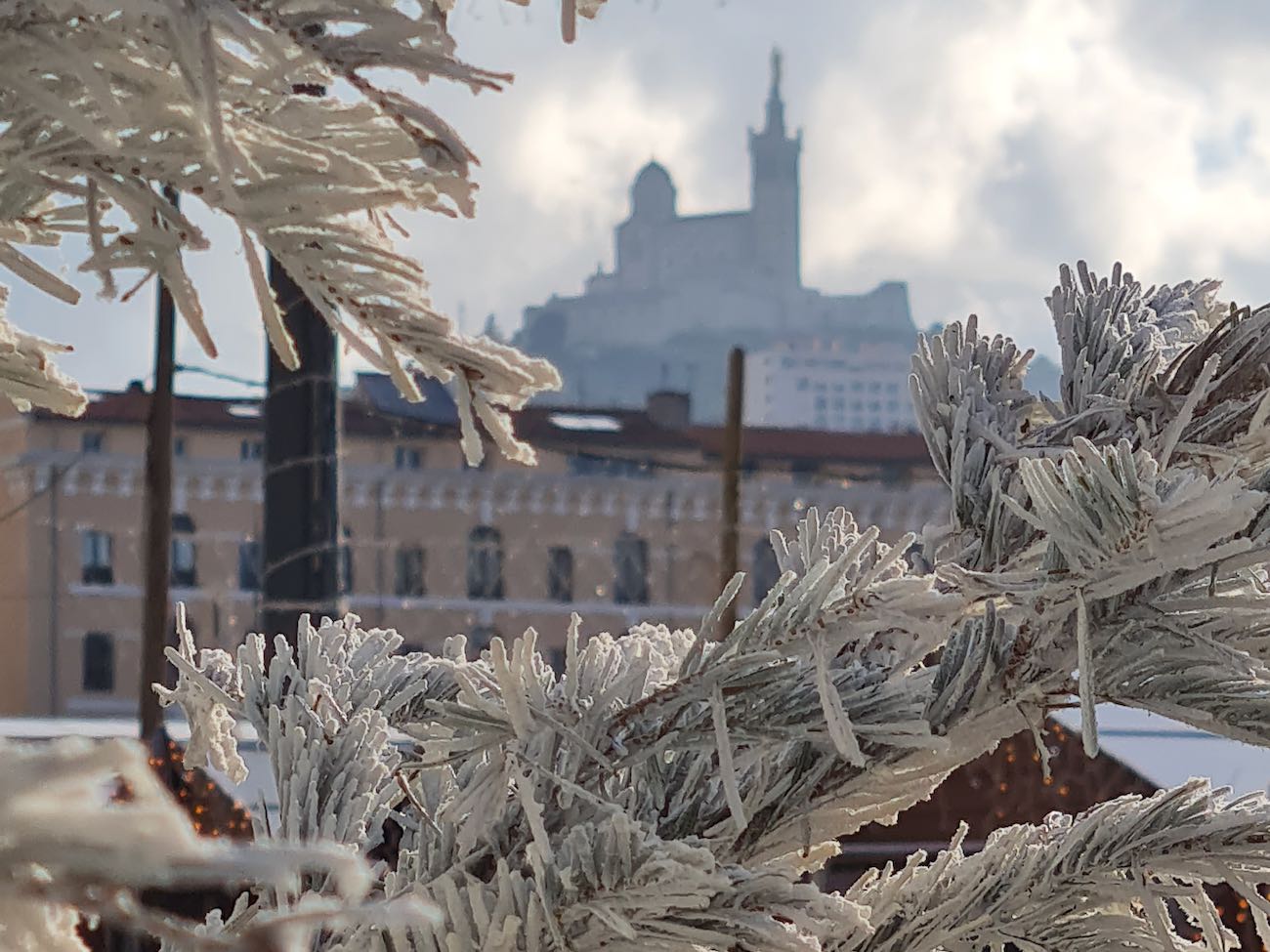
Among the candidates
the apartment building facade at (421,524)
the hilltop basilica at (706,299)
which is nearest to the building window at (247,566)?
the apartment building facade at (421,524)

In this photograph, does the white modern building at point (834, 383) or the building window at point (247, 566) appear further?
the white modern building at point (834, 383)

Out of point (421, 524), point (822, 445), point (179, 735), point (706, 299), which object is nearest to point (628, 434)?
point (822, 445)

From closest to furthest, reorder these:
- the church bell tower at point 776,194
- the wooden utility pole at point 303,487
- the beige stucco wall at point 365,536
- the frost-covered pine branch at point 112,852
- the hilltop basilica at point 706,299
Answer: the frost-covered pine branch at point 112,852, the wooden utility pole at point 303,487, the beige stucco wall at point 365,536, the hilltop basilica at point 706,299, the church bell tower at point 776,194

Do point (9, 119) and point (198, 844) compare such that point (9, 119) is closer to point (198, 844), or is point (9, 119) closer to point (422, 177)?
point (422, 177)

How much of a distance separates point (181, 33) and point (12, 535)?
1841 cm

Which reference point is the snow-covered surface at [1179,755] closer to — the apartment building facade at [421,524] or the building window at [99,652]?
the apartment building facade at [421,524]

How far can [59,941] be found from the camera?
1.40 feet

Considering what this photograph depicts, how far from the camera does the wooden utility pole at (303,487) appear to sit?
3023 mm

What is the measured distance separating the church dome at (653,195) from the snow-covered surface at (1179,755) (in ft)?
252

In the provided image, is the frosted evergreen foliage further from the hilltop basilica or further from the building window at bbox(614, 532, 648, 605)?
the hilltop basilica

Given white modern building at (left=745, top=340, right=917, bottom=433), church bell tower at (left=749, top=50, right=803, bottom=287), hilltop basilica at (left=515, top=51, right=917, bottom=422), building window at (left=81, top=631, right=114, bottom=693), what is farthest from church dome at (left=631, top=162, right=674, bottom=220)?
building window at (left=81, top=631, right=114, bottom=693)

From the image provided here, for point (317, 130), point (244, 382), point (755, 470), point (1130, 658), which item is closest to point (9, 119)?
point (317, 130)

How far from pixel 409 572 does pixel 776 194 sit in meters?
63.8

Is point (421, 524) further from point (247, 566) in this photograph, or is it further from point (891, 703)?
point (891, 703)
